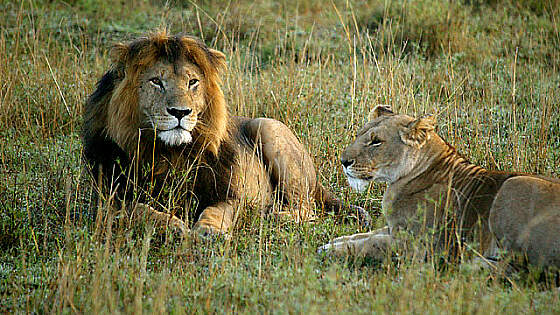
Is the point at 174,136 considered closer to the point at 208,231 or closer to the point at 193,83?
the point at 193,83

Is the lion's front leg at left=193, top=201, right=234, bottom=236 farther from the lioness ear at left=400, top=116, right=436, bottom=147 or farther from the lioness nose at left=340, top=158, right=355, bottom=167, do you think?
the lioness ear at left=400, top=116, right=436, bottom=147

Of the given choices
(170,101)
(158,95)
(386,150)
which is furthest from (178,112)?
(386,150)

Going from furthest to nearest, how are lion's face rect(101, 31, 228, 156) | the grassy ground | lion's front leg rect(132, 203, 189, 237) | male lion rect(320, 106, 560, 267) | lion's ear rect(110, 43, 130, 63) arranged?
lion's ear rect(110, 43, 130, 63) → lion's face rect(101, 31, 228, 156) → lion's front leg rect(132, 203, 189, 237) → male lion rect(320, 106, 560, 267) → the grassy ground

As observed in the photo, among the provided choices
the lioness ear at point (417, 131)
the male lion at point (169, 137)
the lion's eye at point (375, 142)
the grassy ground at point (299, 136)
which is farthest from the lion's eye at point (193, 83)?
the lioness ear at point (417, 131)

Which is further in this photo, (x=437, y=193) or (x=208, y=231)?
(x=208, y=231)

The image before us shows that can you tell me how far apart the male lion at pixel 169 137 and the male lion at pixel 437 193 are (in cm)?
104

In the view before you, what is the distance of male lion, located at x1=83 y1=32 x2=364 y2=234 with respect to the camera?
466 cm

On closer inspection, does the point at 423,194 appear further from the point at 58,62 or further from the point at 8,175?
the point at 58,62

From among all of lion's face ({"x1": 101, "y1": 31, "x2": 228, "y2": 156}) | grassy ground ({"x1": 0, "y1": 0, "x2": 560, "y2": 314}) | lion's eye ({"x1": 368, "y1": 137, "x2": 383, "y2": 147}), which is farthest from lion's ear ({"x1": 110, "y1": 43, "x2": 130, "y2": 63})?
lion's eye ({"x1": 368, "y1": 137, "x2": 383, "y2": 147})

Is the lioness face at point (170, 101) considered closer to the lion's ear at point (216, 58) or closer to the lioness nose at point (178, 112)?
the lioness nose at point (178, 112)

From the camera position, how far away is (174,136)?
463 centimetres

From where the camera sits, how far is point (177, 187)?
480 centimetres

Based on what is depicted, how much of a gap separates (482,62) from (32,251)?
20.1 feet

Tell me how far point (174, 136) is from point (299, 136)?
214cm
